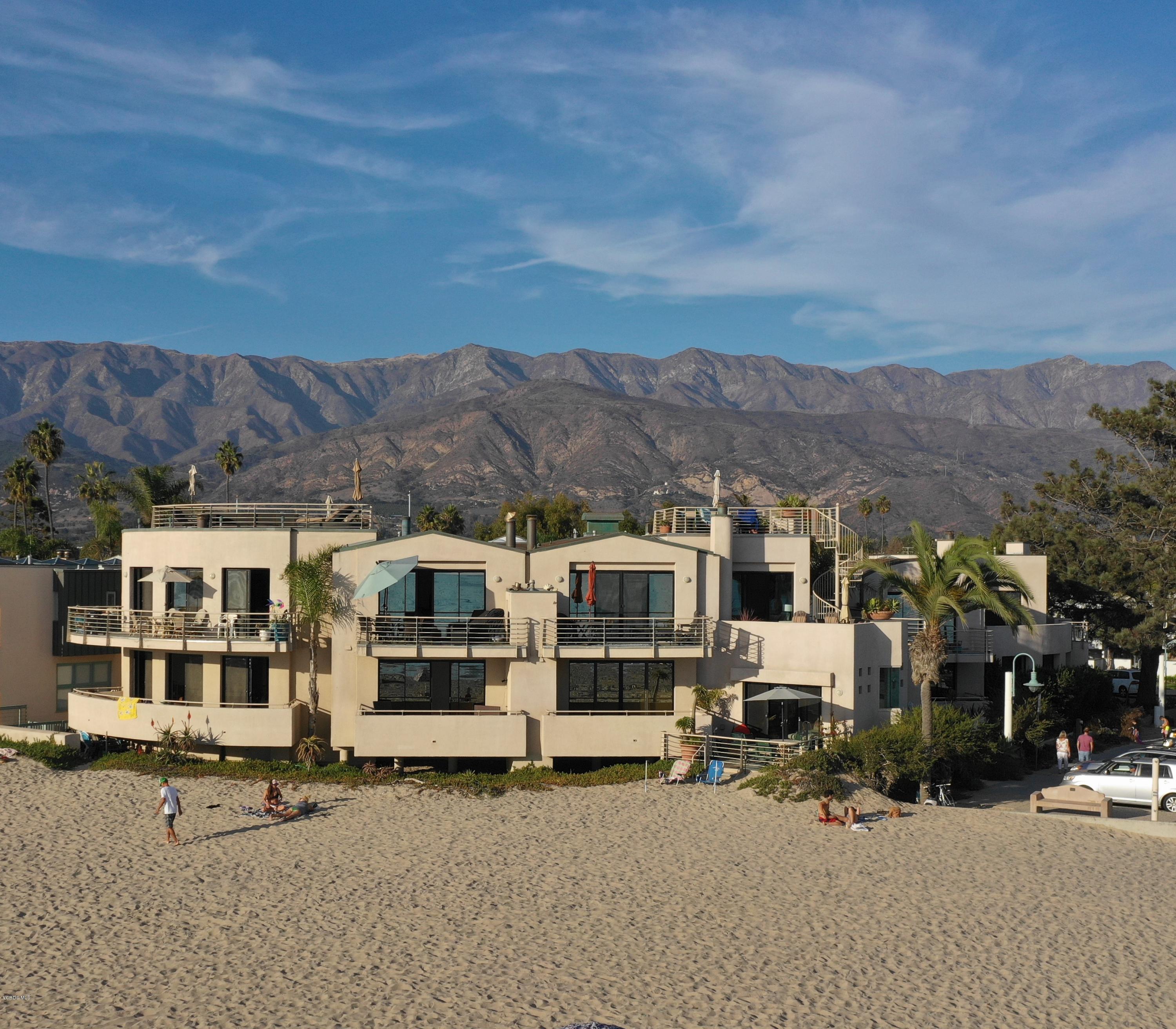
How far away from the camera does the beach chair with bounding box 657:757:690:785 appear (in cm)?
2945

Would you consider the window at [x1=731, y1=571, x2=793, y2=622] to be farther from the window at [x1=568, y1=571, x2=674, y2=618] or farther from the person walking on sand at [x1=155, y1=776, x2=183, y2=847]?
the person walking on sand at [x1=155, y1=776, x2=183, y2=847]

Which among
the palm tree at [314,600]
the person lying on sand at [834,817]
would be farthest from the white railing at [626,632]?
the palm tree at [314,600]

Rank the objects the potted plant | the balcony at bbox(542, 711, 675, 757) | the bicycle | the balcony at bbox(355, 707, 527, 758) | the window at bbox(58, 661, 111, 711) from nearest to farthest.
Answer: the bicycle < the balcony at bbox(355, 707, 527, 758) < the balcony at bbox(542, 711, 675, 757) < the potted plant < the window at bbox(58, 661, 111, 711)

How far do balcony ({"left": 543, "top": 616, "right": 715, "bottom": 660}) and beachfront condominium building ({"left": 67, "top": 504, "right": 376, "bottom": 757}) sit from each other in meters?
7.12

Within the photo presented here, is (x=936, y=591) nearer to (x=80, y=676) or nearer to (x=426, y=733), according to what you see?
(x=426, y=733)

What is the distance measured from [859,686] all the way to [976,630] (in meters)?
9.05

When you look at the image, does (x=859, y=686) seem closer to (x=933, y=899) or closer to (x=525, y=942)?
(x=933, y=899)

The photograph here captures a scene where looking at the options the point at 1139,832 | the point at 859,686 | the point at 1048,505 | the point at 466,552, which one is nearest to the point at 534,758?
the point at 466,552

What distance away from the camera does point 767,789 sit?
27.9m

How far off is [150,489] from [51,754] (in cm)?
2489

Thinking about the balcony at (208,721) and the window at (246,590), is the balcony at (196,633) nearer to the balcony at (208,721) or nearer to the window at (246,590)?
the window at (246,590)

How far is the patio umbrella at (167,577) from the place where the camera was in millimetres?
31922

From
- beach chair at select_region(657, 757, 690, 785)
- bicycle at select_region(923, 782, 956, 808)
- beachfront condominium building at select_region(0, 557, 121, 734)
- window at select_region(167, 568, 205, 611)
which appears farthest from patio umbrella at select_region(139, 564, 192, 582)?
bicycle at select_region(923, 782, 956, 808)

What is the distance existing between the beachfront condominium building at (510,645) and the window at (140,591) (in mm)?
193
